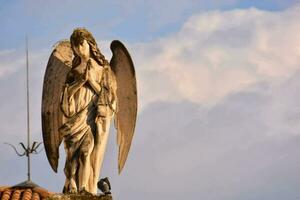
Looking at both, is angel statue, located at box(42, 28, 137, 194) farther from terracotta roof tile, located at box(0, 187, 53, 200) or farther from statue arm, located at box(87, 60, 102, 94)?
terracotta roof tile, located at box(0, 187, 53, 200)

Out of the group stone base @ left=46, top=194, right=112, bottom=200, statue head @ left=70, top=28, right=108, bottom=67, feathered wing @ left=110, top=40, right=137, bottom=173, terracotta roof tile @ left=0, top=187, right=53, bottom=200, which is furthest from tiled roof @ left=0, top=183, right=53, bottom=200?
stone base @ left=46, top=194, right=112, bottom=200

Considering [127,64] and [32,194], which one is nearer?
[127,64]

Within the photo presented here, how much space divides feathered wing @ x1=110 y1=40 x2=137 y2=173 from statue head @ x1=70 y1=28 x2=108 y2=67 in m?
0.33

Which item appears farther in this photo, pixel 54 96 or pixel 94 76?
pixel 54 96

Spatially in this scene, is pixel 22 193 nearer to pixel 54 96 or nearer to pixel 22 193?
pixel 22 193

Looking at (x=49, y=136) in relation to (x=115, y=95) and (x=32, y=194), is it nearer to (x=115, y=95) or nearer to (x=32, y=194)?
(x=115, y=95)

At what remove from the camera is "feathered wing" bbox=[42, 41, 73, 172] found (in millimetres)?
15445

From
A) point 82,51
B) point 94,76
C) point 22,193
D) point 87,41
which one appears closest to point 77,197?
point 94,76

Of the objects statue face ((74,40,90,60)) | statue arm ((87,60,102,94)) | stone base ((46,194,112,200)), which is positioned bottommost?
stone base ((46,194,112,200))

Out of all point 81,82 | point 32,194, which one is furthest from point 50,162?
point 32,194

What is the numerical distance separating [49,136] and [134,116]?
51.7 inches

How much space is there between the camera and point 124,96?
15.7m

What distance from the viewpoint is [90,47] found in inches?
607

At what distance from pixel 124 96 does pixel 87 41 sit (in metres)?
1.03
